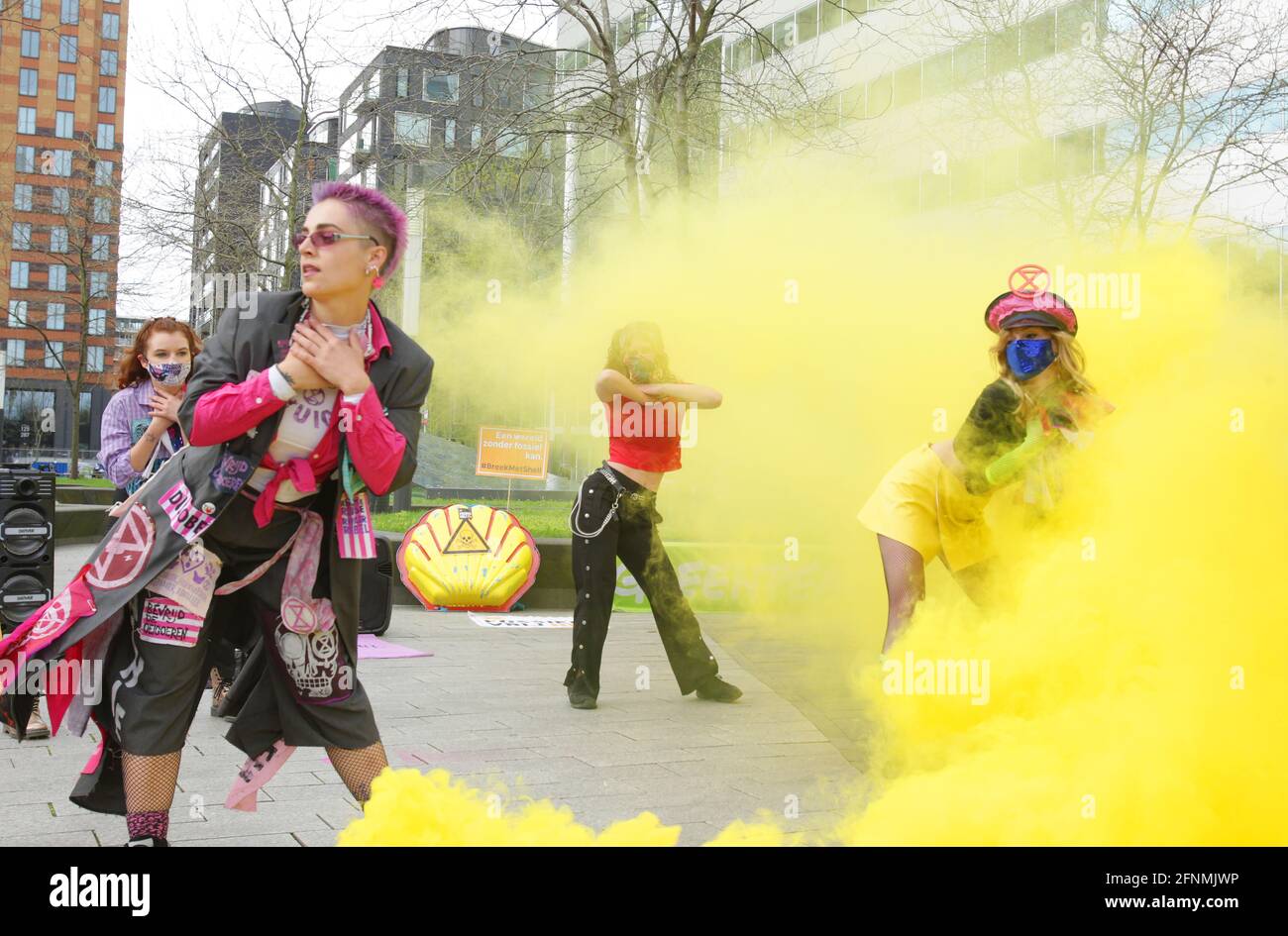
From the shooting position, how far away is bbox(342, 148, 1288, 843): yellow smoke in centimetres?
256

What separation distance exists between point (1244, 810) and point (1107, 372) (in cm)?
176

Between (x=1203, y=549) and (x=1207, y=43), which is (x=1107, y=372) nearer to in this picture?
(x=1203, y=549)

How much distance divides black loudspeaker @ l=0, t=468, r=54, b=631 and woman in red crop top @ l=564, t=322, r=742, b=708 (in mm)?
2441

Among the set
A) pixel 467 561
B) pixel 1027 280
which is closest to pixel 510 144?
pixel 467 561

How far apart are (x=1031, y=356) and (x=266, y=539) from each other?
2268 millimetres

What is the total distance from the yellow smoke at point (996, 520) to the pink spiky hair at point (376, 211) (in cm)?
134

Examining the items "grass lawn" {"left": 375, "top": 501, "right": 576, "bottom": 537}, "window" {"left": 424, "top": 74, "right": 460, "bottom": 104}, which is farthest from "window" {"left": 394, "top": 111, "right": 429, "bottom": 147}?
"grass lawn" {"left": 375, "top": 501, "right": 576, "bottom": 537}

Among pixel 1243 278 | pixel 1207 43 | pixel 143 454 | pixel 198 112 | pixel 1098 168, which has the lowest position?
pixel 143 454

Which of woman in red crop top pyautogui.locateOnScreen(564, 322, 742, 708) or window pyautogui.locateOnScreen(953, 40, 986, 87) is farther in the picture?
window pyautogui.locateOnScreen(953, 40, 986, 87)

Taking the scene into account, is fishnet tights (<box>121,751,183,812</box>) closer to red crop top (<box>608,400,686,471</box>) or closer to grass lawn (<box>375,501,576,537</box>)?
red crop top (<box>608,400,686,471</box>)

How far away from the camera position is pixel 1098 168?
228 inches

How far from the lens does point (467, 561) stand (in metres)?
9.41

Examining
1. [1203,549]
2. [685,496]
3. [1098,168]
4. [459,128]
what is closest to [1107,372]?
[1203,549]
